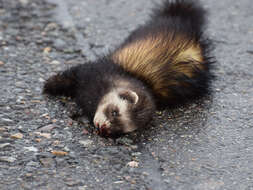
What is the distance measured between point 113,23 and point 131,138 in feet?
9.25

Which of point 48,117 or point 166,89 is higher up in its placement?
point 166,89

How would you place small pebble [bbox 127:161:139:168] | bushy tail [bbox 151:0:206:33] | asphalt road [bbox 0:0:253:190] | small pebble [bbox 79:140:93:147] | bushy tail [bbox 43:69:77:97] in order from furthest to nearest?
bushy tail [bbox 151:0:206:33] → bushy tail [bbox 43:69:77:97] → small pebble [bbox 79:140:93:147] → small pebble [bbox 127:161:139:168] → asphalt road [bbox 0:0:253:190]

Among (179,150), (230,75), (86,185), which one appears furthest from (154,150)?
(230,75)

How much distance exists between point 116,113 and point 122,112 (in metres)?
0.05

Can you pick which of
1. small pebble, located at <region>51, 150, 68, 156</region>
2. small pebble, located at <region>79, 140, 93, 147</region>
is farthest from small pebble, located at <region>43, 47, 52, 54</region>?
small pebble, located at <region>51, 150, 68, 156</region>

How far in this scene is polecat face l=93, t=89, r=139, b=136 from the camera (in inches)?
143

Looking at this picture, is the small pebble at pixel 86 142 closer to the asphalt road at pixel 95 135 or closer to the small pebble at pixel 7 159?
the asphalt road at pixel 95 135

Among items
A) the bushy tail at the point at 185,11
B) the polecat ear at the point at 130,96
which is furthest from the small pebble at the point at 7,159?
the bushy tail at the point at 185,11

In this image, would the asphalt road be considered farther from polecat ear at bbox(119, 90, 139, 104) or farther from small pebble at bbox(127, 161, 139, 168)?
polecat ear at bbox(119, 90, 139, 104)

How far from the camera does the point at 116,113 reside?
371 centimetres

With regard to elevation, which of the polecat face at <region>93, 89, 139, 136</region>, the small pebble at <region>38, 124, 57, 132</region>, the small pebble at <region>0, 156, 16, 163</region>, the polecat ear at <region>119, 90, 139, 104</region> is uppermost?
the polecat ear at <region>119, 90, 139, 104</region>

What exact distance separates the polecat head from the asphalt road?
10 centimetres

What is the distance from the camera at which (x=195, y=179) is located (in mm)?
3125

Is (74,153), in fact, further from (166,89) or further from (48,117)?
(166,89)
